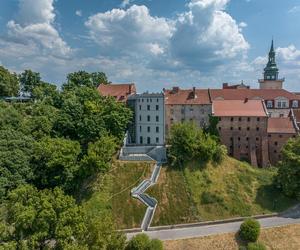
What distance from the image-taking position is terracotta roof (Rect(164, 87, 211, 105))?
5183 cm

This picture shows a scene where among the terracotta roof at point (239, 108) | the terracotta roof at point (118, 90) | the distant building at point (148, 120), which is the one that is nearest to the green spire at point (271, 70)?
the terracotta roof at point (239, 108)

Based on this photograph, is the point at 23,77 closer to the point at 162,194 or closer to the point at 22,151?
the point at 22,151

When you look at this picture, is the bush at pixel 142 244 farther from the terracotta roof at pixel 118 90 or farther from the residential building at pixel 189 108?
the terracotta roof at pixel 118 90

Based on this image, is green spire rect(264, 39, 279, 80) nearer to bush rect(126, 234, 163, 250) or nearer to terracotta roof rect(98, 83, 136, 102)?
terracotta roof rect(98, 83, 136, 102)

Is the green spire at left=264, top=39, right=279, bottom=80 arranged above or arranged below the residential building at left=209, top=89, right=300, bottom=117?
above

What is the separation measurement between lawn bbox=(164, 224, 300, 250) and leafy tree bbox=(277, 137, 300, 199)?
6725 millimetres

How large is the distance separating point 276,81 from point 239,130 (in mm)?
31661

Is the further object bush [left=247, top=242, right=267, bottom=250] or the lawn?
the lawn

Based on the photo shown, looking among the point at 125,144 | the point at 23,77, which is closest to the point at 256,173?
the point at 125,144

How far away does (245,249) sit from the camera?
98.8ft

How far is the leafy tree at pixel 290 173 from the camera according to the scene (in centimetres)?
3744

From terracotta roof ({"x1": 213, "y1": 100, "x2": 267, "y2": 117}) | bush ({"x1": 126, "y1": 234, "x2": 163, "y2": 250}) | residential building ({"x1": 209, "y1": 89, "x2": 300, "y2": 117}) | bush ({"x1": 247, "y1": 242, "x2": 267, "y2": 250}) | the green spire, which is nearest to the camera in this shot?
bush ({"x1": 126, "y1": 234, "x2": 163, "y2": 250})

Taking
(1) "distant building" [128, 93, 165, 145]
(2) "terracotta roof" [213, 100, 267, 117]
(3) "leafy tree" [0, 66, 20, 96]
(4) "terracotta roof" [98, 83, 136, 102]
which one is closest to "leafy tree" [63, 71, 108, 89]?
(4) "terracotta roof" [98, 83, 136, 102]

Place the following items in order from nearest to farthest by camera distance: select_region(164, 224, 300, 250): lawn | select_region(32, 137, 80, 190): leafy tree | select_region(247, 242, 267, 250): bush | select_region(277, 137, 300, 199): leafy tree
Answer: select_region(247, 242, 267, 250): bush < select_region(164, 224, 300, 250): lawn < select_region(32, 137, 80, 190): leafy tree < select_region(277, 137, 300, 199): leafy tree
